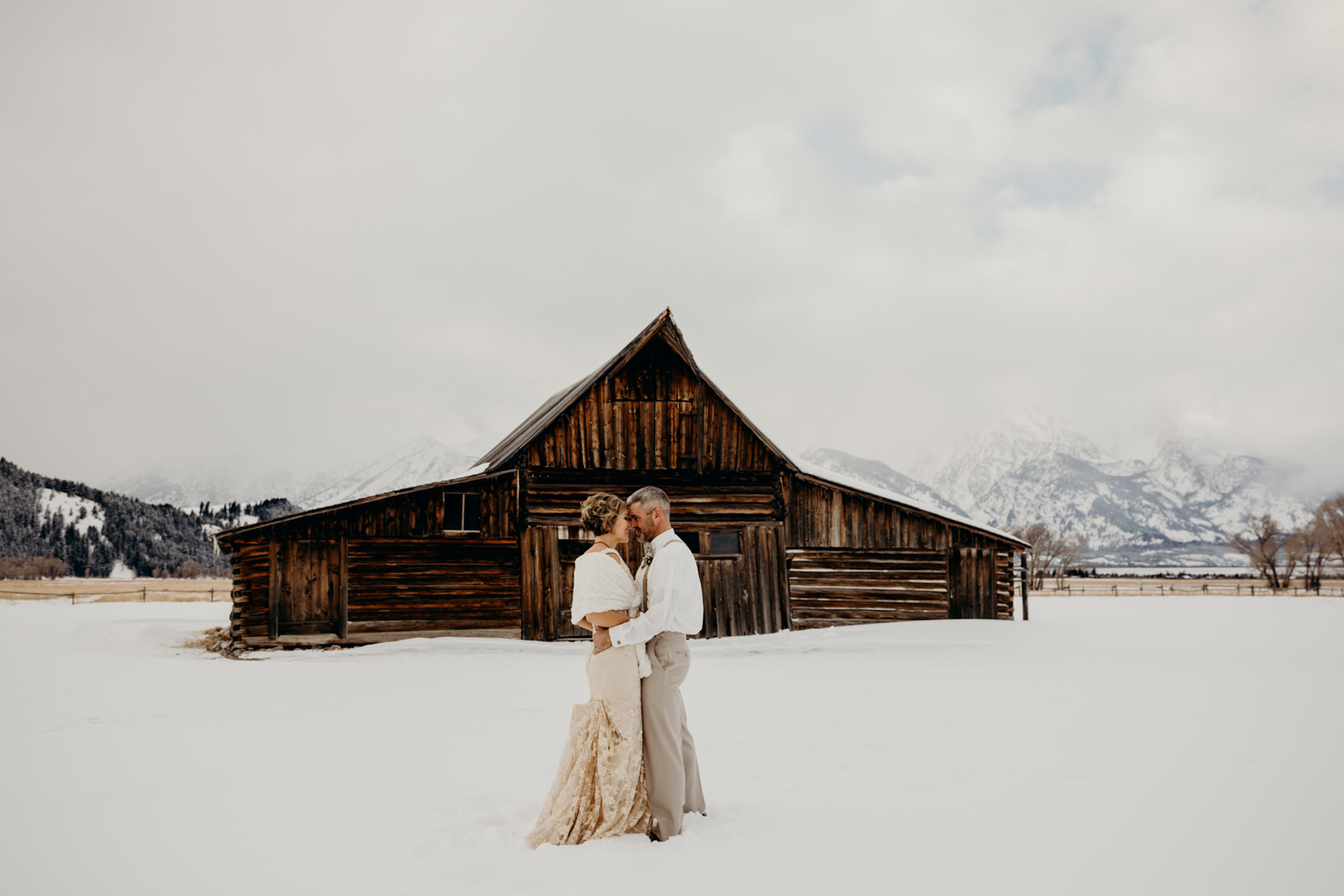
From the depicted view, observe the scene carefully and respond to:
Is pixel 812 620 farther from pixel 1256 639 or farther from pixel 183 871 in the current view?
pixel 183 871

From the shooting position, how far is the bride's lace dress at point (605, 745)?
191 inches

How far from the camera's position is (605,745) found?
194 inches

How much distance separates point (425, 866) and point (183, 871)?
1.33 metres

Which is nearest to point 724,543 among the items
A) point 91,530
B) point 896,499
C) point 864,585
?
point 864,585

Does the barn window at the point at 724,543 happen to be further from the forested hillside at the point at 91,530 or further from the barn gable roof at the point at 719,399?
the forested hillside at the point at 91,530

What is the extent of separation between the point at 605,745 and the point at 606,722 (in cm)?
13

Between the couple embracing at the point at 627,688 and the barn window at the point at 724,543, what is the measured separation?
1437 cm

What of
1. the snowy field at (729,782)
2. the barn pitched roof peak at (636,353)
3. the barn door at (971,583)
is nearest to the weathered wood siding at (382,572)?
the barn pitched roof peak at (636,353)

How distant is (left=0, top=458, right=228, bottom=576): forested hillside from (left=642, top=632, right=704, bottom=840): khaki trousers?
5286 inches

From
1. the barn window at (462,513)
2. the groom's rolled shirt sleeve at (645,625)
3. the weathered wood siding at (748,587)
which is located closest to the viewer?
the groom's rolled shirt sleeve at (645,625)

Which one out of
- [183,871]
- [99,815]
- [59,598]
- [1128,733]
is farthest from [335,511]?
[59,598]

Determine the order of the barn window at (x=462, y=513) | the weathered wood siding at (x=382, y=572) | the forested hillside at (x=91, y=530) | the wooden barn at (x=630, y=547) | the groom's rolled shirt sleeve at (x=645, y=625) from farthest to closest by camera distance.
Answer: the forested hillside at (x=91, y=530)
the barn window at (x=462, y=513)
the wooden barn at (x=630, y=547)
the weathered wood siding at (x=382, y=572)
the groom's rolled shirt sleeve at (x=645, y=625)

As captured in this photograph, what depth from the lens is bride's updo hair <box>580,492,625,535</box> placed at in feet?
16.1

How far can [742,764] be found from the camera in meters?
6.90
